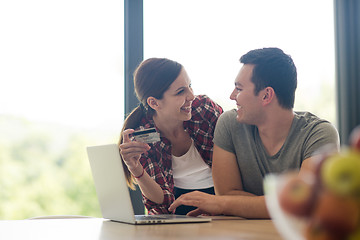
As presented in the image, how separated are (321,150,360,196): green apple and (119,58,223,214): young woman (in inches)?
66.6

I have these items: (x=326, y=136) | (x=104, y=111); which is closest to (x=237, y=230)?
(x=326, y=136)

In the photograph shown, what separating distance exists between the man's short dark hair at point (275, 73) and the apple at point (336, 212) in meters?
1.49

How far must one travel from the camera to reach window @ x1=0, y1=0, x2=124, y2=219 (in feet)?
8.96

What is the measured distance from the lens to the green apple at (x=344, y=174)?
0.35 metres

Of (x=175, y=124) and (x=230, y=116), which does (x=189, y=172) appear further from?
(x=230, y=116)

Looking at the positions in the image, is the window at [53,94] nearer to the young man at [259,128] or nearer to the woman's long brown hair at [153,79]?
the woman's long brown hair at [153,79]

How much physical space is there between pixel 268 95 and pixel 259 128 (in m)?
0.14

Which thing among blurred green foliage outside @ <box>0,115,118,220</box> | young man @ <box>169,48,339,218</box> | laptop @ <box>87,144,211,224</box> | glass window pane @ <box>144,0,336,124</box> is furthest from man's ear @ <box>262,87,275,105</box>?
blurred green foliage outside @ <box>0,115,118,220</box>

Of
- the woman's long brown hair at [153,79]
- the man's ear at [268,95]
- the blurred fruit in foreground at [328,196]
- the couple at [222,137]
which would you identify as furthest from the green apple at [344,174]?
the woman's long brown hair at [153,79]

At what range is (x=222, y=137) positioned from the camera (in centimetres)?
190

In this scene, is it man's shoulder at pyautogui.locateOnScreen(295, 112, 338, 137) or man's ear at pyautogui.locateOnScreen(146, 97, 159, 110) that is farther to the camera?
man's ear at pyautogui.locateOnScreen(146, 97, 159, 110)

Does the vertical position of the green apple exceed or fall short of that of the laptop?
it exceeds it

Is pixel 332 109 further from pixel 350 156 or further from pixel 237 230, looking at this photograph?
pixel 350 156

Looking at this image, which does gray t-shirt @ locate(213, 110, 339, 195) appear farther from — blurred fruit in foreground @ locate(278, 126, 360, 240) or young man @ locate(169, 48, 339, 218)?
blurred fruit in foreground @ locate(278, 126, 360, 240)
